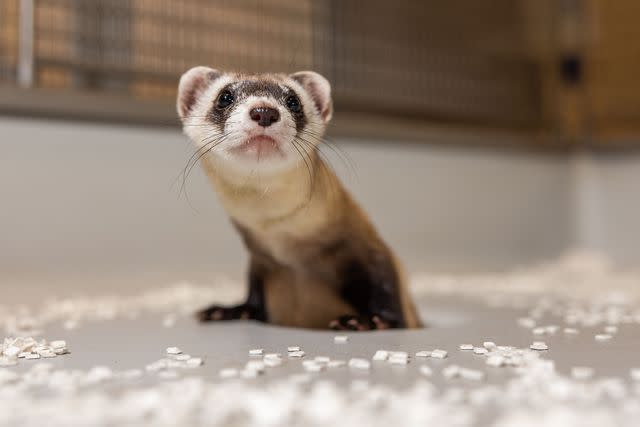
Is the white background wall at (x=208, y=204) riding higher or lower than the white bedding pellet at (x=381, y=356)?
higher

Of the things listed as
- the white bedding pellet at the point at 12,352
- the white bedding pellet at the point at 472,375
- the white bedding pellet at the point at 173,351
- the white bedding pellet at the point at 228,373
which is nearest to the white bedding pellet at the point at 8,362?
the white bedding pellet at the point at 12,352

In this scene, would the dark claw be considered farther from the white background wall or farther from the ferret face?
the white background wall

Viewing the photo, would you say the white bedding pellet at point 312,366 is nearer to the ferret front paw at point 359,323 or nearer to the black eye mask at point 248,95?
the ferret front paw at point 359,323

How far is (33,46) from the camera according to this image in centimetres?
209

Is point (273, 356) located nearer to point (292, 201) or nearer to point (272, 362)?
point (272, 362)

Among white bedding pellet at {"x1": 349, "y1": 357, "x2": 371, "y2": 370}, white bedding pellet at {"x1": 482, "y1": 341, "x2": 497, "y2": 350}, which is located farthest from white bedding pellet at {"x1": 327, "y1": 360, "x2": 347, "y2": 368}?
white bedding pellet at {"x1": 482, "y1": 341, "x2": 497, "y2": 350}

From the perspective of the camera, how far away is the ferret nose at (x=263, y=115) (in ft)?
3.82

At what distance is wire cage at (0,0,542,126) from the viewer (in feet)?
7.08

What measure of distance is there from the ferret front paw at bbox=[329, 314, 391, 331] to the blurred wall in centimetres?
101

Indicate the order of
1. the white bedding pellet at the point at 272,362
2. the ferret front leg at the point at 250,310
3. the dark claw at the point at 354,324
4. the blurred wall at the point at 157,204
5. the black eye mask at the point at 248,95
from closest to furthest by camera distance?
the white bedding pellet at the point at 272,362 → the black eye mask at the point at 248,95 → the dark claw at the point at 354,324 → the ferret front leg at the point at 250,310 → the blurred wall at the point at 157,204

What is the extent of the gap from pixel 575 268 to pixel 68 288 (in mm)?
2122

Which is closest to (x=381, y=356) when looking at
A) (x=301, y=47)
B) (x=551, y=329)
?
(x=551, y=329)

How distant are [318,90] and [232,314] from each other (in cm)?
56

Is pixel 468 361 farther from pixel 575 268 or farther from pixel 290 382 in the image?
pixel 575 268
